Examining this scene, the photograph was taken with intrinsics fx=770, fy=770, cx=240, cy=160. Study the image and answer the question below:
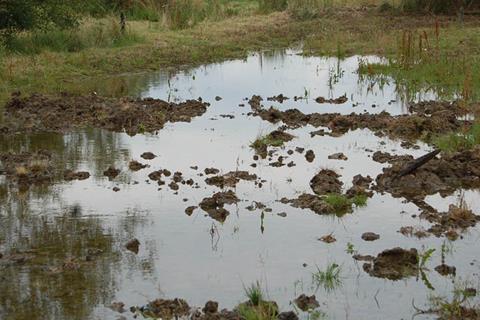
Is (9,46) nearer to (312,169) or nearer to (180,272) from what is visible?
(312,169)

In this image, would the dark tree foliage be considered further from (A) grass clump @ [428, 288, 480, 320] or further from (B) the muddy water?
(A) grass clump @ [428, 288, 480, 320]

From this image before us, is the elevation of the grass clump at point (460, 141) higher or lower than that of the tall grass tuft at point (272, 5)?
higher

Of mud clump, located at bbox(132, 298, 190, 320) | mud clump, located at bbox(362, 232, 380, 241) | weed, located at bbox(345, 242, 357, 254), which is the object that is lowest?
mud clump, located at bbox(362, 232, 380, 241)

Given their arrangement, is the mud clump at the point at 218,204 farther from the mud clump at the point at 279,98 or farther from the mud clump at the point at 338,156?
the mud clump at the point at 279,98

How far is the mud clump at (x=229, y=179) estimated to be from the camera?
955 cm

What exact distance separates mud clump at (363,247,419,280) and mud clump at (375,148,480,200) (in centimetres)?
220

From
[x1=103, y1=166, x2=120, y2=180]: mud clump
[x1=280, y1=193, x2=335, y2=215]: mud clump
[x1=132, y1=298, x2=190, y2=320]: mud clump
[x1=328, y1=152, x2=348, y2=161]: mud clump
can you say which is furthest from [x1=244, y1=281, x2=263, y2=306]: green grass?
[x1=328, y1=152, x2=348, y2=161]: mud clump

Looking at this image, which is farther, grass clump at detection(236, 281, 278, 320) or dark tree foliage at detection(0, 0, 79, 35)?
dark tree foliage at detection(0, 0, 79, 35)

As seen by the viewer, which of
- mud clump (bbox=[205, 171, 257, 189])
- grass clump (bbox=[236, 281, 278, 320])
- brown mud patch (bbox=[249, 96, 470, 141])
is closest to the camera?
grass clump (bbox=[236, 281, 278, 320])

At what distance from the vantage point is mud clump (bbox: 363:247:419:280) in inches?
265

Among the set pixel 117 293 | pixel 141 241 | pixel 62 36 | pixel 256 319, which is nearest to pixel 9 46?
pixel 62 36

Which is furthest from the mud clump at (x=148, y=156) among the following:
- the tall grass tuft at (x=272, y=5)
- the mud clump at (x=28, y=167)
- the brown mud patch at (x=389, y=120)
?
the tall grass tuft at (x=272, y=5)

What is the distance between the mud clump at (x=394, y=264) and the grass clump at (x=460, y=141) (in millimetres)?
4124

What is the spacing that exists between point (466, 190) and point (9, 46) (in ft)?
40.2
